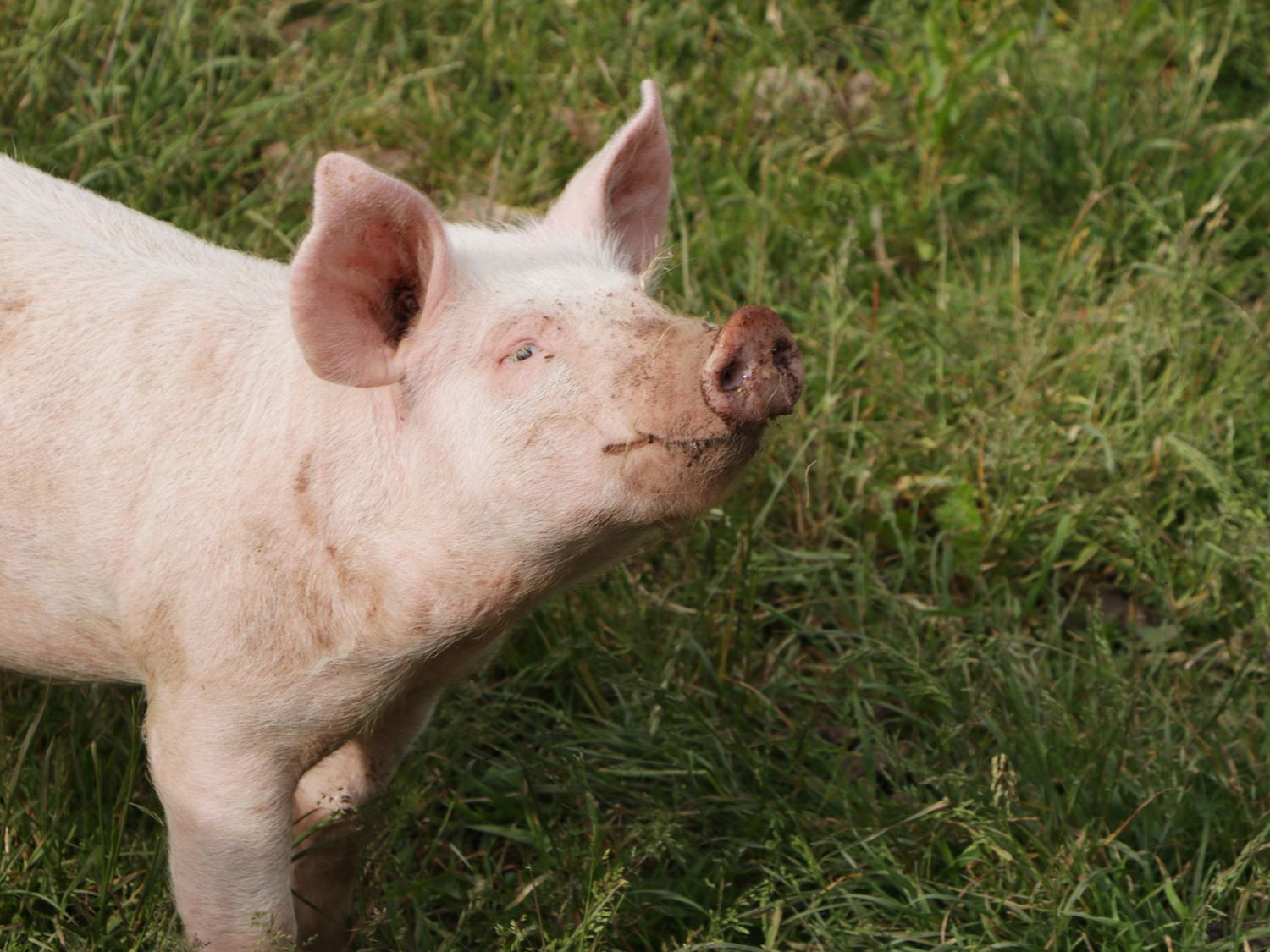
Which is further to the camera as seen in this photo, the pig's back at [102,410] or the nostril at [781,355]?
the pig's back at [102,410]

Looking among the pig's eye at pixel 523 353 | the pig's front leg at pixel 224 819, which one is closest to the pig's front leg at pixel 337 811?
the pig's front leg at pixel 224 819

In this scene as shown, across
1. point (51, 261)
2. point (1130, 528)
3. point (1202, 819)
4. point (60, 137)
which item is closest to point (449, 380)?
point (51, 261)

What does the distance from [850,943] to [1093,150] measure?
3.03 metres

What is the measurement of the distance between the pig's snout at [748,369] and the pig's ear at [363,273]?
1.84 ft

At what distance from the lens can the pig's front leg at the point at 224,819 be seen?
2887 millimetres

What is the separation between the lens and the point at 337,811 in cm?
324

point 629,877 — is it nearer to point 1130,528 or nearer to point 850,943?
point 850,943

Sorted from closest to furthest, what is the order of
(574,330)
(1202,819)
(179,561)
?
(574,330) → (179,561) → (1202,819)

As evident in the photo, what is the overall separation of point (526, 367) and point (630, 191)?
697mm

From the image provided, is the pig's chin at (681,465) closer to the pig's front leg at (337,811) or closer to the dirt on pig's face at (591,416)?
the dirt on pig's face at (591,416)

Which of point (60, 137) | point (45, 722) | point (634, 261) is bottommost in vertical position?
point (45, 722)

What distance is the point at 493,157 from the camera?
5320 millimetres

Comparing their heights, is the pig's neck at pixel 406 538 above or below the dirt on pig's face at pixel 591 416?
below

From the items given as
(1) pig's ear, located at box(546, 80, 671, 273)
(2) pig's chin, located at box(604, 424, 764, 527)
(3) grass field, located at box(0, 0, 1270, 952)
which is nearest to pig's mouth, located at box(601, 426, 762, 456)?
(2) pig's chin, located at box(604, 424, 764, 527)
